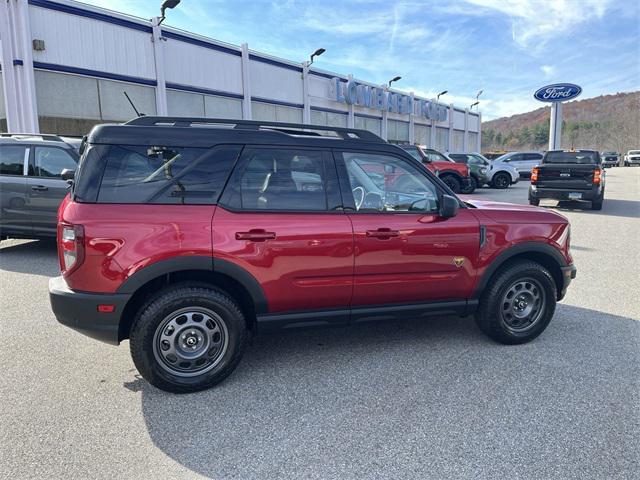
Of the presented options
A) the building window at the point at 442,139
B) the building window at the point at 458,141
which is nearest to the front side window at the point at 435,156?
the building window at the point at 442,139

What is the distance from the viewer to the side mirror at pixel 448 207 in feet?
11.5

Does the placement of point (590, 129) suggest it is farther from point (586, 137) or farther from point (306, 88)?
point (306, 88)

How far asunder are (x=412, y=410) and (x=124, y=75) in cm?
1591

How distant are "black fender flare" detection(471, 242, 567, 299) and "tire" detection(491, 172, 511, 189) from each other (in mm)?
17846

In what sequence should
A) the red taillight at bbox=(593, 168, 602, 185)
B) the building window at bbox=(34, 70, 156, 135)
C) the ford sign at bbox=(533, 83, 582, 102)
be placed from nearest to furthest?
the red taillight at bbox=(593, 168, 602, 185)
the building window at bbox=(34, 70, 156, 135)
the ford sign at bbox=(533, 83, 582, 102)

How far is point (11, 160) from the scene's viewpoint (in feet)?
23.0

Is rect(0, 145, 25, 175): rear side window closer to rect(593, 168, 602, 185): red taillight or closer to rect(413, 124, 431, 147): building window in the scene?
rect(593, 168, 602, 185): red taillight

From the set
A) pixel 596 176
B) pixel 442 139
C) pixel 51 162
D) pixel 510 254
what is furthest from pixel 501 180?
pixel 51 162

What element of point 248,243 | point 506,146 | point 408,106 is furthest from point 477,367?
point 506,146

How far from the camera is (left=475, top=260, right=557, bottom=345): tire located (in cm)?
385

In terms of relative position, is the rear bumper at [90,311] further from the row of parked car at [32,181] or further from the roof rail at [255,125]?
the row of parked car at [32,181]

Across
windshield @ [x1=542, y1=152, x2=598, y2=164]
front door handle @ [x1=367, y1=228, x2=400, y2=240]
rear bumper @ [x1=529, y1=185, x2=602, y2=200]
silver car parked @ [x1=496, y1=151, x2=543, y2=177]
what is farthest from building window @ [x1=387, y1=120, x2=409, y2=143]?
front door handle @ [x1=367, y1=228, x2=400, y2=240]

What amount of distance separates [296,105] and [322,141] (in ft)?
65.4

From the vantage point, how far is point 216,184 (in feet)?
10.3
